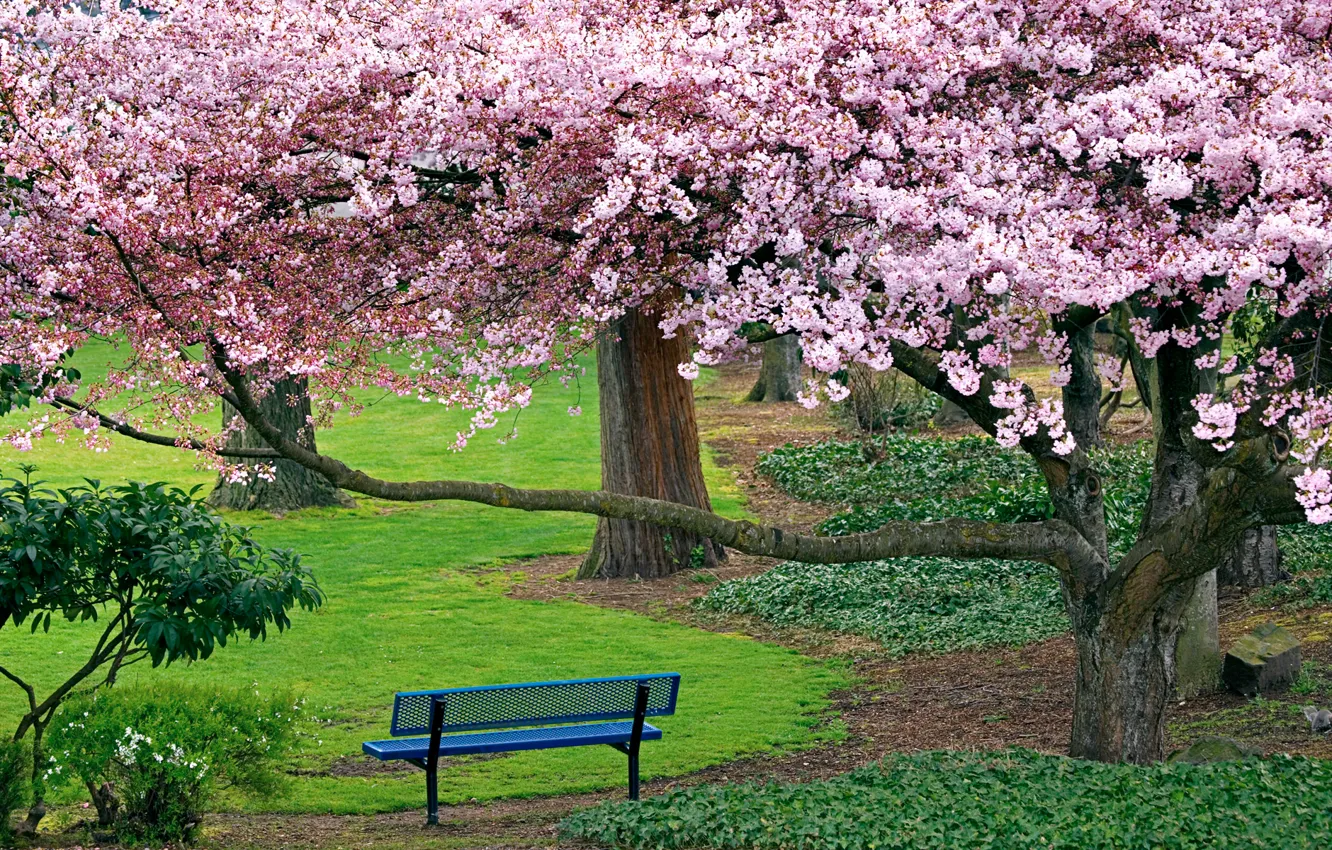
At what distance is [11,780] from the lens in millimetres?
6664

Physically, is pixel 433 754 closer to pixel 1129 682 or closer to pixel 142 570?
pixel 142 570

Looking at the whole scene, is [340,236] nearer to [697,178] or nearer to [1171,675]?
[697,178]

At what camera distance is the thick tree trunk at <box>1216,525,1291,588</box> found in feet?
42.9

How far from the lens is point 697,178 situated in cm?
720

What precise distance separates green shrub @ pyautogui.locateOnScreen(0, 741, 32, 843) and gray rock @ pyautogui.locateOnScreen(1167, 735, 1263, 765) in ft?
20.4

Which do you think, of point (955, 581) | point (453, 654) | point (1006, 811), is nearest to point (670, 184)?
point (1006, 811)

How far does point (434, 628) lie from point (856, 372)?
8796 millimetres

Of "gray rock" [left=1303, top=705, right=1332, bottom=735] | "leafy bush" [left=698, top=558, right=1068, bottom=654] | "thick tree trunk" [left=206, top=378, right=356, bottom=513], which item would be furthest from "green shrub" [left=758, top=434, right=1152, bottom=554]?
"thick tree trunk" [left=206, top=378, right=356, bottom=513]

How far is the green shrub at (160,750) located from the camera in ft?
22.0

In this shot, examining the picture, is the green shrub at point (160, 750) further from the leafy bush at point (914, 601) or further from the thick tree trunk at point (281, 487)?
the thick tree trunk at point (281, 487)

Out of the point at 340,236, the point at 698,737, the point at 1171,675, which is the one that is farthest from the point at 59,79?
the point at 1171,675

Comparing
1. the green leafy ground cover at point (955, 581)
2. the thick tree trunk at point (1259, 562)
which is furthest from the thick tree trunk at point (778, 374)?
the thick tree trunk at point (1259, 562)

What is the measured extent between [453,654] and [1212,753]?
693 cm

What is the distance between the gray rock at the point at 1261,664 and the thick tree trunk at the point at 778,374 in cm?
1889
